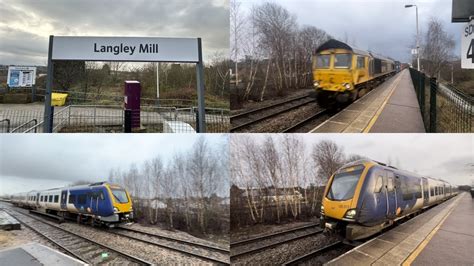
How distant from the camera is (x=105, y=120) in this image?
4.39m

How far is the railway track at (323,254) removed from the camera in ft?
13.2

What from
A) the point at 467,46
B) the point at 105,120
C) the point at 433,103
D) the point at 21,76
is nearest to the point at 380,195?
the point at 433,103

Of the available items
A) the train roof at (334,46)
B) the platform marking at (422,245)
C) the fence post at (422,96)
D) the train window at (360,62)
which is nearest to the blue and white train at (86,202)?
the train roof at (334,46)

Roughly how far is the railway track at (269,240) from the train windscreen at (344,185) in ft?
1.77

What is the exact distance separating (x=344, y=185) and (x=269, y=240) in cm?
122

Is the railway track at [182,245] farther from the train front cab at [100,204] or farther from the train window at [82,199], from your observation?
the train window at [82,199]

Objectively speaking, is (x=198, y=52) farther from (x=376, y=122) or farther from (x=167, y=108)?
(x=376, y=122)

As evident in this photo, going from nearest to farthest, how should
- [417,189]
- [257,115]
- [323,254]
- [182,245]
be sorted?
1. [257,115]
2. [323,254]
3. [182,245]
4. [417,189]

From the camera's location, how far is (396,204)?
4723mm

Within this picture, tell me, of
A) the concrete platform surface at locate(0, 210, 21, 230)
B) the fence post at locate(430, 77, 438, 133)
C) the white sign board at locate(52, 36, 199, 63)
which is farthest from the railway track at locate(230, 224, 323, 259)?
the concrete platform surface at locate(0, 210, 21, 230)

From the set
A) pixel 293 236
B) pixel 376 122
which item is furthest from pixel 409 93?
pixel 293 236

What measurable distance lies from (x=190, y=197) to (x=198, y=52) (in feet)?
6.76

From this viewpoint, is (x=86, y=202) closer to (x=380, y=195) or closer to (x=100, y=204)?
(x=100, y=204)

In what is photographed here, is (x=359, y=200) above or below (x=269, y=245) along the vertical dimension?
above
